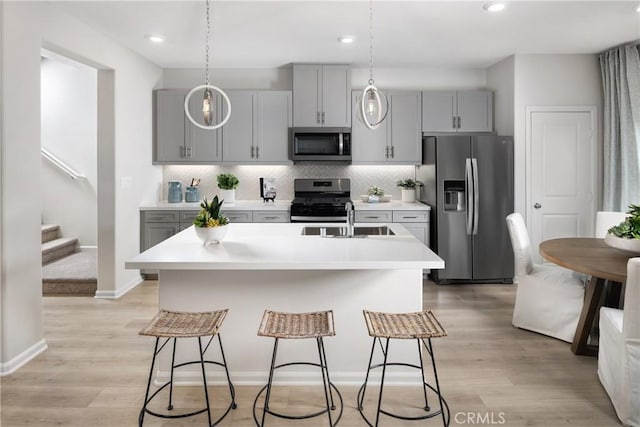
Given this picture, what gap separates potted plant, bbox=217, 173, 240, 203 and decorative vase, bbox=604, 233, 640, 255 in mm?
3959

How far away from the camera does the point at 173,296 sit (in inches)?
112

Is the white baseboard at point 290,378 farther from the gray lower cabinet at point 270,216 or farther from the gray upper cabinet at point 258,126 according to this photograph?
A: the gray upper cabinet at point 258,126

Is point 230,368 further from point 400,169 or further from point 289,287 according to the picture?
point 400,169

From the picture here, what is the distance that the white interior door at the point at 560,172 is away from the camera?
5.36 m

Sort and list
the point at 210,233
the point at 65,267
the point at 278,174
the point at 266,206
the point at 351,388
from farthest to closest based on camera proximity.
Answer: the point at 278,174 < the point at 266,206 < the point at 65,267 < the point at 210,233 < the point at 351,388

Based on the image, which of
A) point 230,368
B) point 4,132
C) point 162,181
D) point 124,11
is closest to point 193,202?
point 162,181

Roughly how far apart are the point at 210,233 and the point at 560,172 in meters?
4.26

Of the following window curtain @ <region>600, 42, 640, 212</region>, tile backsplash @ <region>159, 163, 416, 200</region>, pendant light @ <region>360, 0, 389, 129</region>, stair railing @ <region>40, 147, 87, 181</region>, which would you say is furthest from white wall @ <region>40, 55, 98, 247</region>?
window curtain @ <region>600, 42, 640, 212</region>

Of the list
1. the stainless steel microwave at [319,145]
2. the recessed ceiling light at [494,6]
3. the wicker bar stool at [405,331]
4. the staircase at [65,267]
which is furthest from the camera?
the stainless steel microwave at [319,145]

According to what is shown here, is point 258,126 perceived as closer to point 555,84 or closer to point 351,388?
point 555,84

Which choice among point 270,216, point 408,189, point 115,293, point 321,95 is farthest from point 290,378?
point 321,95

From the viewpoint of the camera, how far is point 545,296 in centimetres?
371

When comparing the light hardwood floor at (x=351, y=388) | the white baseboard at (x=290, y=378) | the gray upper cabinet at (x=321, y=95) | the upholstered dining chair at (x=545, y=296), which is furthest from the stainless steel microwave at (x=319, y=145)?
the white baseboard at (x=290, y=378)

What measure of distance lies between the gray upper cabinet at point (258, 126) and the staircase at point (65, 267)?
207 centimetres
